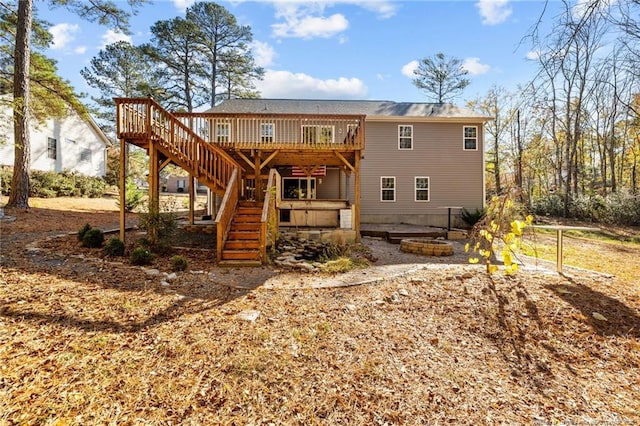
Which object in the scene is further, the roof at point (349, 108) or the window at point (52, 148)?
the window at point (52, 148)

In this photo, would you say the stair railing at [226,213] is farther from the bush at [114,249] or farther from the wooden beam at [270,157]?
the bush at [114,249]

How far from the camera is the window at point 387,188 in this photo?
14.3 m

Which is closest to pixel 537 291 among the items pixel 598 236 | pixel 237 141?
pixel 237 141

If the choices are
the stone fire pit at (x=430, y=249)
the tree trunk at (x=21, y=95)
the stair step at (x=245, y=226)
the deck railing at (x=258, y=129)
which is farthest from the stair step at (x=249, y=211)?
the tree trunk at (x=21, y=95)

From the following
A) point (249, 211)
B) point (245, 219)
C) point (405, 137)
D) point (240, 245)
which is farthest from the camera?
point (405, 137)

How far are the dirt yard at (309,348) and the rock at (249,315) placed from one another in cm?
2

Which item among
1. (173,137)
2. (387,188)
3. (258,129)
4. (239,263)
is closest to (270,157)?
(258,129)

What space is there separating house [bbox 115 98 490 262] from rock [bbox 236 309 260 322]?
3.63 m

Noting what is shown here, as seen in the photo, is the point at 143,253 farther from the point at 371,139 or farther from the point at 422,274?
the point at 371,139

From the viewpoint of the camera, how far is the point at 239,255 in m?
6.22

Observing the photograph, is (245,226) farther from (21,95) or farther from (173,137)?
(21,95)

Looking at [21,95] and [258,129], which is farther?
[21,95]

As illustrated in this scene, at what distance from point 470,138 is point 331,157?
838 centimetres

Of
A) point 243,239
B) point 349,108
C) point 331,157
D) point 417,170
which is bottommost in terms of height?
point 243,239
